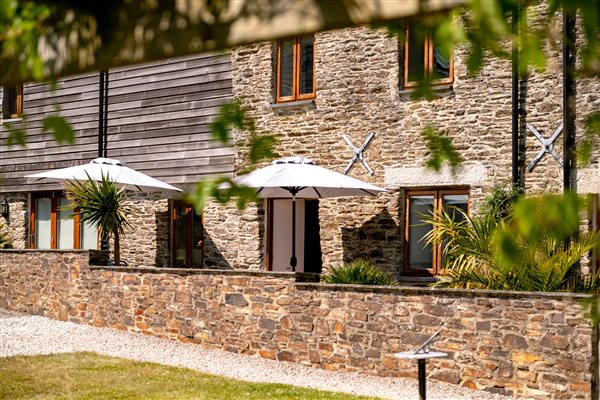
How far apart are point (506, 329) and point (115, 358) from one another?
522cm

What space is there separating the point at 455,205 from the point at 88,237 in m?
8.68

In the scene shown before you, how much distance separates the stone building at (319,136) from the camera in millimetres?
13141

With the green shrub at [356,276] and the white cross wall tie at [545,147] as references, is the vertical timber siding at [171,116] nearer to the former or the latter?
the green shrub at [356,276]

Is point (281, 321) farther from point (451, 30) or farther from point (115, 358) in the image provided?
point (451, 30)

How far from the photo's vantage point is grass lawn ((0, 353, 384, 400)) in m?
9.16

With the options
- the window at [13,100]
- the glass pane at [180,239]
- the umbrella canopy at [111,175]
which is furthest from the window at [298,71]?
the window at [13,100]

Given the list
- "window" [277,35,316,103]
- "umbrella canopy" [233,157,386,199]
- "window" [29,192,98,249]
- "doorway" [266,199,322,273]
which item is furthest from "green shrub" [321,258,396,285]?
"window" [29,192,98,249]

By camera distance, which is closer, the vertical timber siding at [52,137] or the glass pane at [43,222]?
the vertical timber siding at [52,137]

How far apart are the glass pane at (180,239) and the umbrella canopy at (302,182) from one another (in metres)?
3.61

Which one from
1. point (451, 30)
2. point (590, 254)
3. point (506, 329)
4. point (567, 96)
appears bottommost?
point (506, 329)

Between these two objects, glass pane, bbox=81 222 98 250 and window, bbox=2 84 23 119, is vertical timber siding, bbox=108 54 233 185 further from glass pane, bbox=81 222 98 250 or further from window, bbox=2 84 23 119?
window, bbox=2 84 23 119

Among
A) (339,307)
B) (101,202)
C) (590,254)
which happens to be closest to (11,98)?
(101,202)

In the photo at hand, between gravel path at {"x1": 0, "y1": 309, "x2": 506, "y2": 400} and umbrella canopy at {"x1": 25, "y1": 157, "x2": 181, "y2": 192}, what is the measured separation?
2.54 meters

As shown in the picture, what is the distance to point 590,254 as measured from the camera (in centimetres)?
1205
